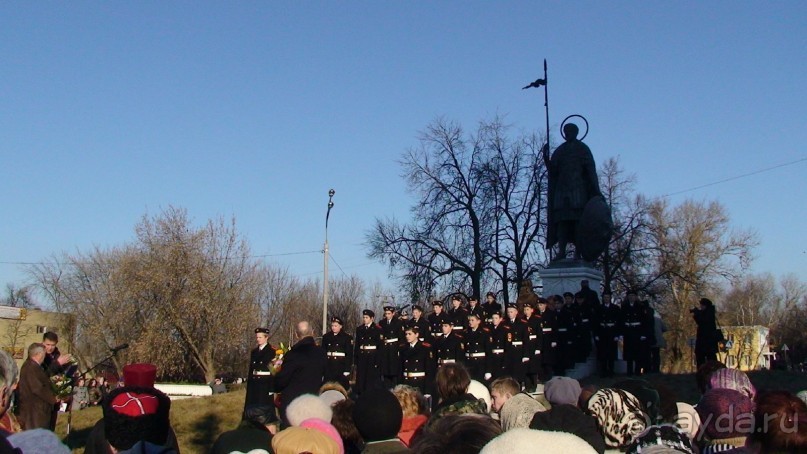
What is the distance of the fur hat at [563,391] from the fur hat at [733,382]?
3.06 feet

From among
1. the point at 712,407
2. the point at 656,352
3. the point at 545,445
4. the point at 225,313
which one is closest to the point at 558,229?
the point at 656,352

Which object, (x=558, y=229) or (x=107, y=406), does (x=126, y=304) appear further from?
(x=107, y=406)

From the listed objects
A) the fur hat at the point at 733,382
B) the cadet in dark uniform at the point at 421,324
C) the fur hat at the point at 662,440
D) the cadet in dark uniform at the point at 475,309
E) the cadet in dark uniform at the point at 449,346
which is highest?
the cadet in dark uniform at the point at 475,309

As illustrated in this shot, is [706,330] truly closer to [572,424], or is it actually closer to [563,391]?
[563,391]

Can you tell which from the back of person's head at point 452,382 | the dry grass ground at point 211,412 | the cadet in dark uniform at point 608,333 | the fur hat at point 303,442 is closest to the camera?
the fur hat at point 303,442

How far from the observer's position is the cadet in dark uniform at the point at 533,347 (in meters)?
14.6

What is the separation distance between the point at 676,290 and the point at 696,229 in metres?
3.68

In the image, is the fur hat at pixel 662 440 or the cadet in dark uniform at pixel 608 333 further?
the cadet in dark uniform at pixel 608 333

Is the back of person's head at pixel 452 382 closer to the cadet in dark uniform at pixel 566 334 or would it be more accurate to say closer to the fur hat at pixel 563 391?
the fur hat at pixel 563 391

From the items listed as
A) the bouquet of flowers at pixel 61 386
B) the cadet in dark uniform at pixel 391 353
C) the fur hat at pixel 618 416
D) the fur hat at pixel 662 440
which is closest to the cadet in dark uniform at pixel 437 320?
the cadet in dark uniform at pixel 391 353

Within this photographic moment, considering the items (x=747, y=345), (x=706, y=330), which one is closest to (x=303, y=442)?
(x=706, y=330)

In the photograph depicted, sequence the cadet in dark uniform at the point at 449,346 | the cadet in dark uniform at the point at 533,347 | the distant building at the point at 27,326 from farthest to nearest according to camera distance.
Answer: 1. the distant building at the point at 27,326
2. the cadet in dark uniform at the point at 449,346
3. the cadet in dark uniform at the point at 533,347

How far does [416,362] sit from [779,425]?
1163 centimetres

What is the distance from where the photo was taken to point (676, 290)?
36625 millimetres
